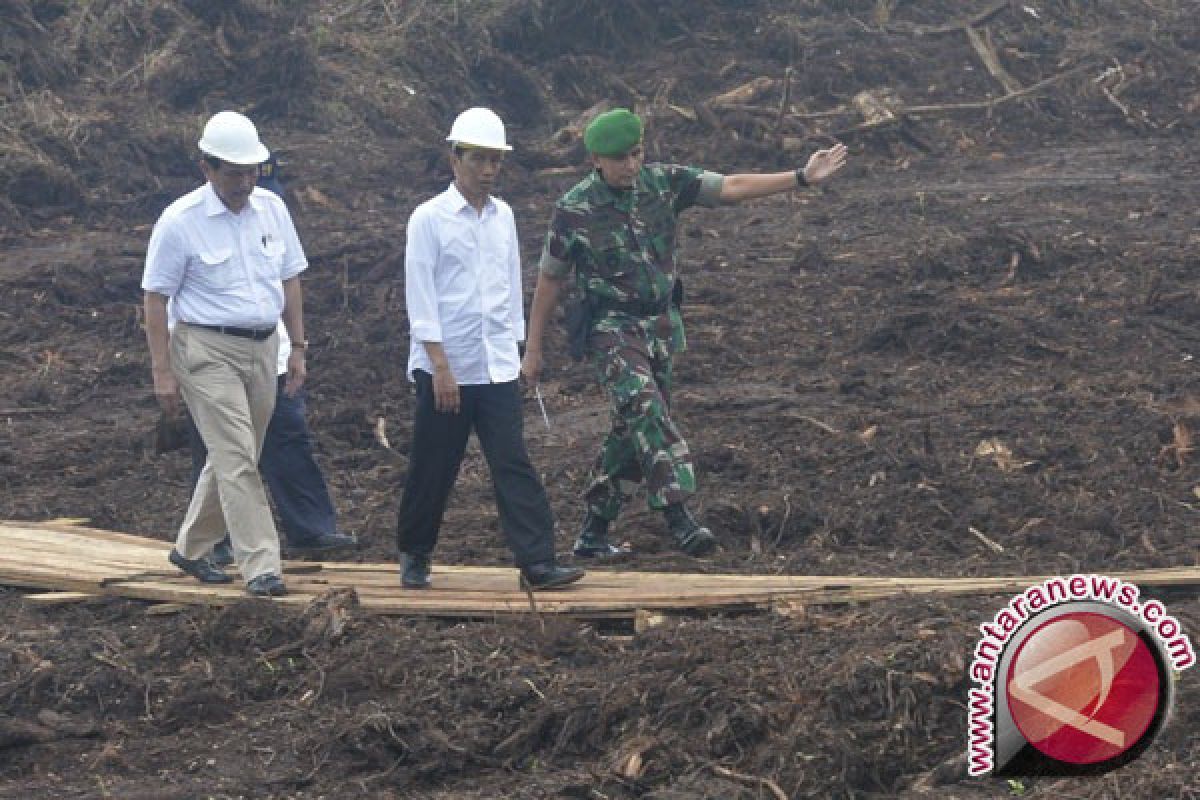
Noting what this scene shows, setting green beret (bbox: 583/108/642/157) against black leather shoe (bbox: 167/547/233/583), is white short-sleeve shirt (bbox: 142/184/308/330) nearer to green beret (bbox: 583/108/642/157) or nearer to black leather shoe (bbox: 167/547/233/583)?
black leather shoe (bbox: 167/547/233/583)

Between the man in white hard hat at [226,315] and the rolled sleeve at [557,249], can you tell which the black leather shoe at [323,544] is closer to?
the man in white hard hat at [226,315]

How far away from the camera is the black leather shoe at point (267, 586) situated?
902 cm

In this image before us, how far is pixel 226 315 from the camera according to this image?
29.6 feet

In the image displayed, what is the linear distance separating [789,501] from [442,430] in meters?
2.33

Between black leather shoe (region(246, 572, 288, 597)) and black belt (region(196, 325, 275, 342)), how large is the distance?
99 cm

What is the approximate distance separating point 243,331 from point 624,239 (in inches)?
67.9

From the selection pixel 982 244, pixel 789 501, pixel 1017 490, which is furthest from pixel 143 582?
pixel 982 244

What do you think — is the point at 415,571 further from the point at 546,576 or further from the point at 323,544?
the point at 323,544

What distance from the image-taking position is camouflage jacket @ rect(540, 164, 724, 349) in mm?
9617

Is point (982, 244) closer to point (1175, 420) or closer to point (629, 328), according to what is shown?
point (1175, 420)

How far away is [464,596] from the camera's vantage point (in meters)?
9.07

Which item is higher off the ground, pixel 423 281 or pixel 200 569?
pixel 423 281

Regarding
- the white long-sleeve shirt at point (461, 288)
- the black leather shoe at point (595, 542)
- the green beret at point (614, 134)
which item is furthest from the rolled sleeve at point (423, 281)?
the black leather shoe at point (595, 542)

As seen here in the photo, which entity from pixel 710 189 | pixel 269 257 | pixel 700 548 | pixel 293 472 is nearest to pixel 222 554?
pixel 293 472
